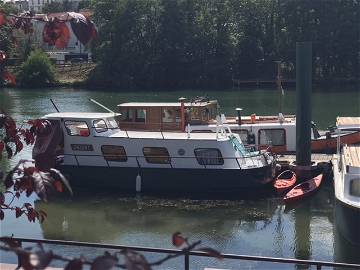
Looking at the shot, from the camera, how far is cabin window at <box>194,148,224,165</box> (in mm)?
21906

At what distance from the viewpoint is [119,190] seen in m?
23.1

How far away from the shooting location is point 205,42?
83.5m

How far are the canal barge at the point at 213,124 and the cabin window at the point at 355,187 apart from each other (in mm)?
8237

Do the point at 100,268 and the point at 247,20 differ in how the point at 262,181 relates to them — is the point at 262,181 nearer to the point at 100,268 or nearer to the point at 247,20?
the point at 100,268

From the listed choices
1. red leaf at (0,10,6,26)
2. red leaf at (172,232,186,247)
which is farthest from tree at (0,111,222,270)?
red leaf at (0,10,6,26)

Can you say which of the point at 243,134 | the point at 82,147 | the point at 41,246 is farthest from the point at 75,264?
the point at 243,134

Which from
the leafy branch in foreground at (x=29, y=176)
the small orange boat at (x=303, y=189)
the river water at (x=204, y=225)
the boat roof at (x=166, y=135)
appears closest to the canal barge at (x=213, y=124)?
the boat roof at (x=166, y=135)

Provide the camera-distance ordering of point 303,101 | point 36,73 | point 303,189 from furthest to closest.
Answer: point 36,73 → point 303,101 → point 303,189

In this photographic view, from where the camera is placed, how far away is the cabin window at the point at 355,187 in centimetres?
1617

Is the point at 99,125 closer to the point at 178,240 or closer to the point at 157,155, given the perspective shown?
the point at 157,155

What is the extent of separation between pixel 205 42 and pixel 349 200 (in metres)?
69.1

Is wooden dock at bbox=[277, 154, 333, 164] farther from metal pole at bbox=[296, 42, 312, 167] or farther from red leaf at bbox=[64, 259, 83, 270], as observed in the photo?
red leaf at bbox=[64, 259, 83, 270]

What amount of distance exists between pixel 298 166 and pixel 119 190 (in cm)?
656

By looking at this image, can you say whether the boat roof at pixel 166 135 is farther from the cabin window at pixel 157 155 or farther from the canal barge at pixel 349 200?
the canal barge at pixel 349 200
